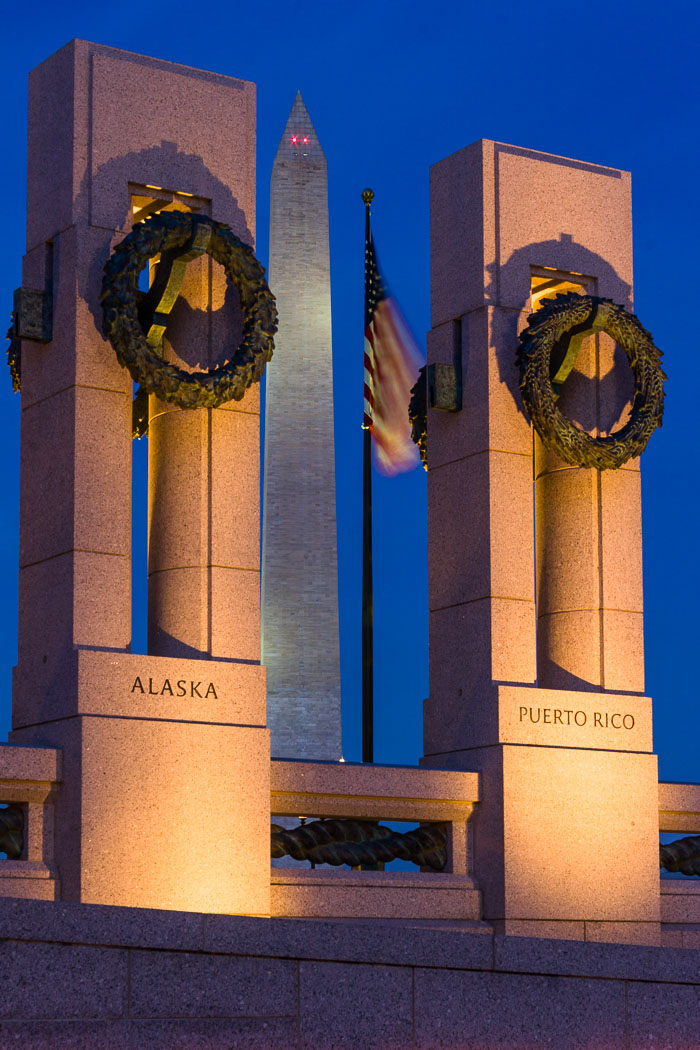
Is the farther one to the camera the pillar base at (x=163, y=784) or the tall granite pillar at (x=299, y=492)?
the tall granite pillar at (x=299, y=492)

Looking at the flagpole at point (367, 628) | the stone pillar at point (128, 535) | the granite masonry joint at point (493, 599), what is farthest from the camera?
the flagpole at point (367, 628)

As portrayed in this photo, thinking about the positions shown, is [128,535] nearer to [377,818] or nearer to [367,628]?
[377,818]

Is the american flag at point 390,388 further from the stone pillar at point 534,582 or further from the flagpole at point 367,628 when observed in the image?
the stone pillar at point 534,582

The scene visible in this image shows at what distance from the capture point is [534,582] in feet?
59.9

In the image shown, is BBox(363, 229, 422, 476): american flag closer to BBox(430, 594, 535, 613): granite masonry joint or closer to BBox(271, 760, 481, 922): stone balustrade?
BBox(430, 594, 535, 613): granite masonry joint

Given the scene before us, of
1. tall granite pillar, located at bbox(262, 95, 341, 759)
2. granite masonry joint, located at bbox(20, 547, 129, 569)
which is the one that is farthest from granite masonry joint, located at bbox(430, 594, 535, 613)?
tall granite pillar, located at bbox(262, 95, 341, 759)

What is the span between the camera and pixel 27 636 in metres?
16.3

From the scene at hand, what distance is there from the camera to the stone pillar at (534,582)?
57.7 feet

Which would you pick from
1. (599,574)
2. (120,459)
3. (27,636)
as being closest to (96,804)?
(27,636)

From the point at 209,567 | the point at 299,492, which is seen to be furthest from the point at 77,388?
the point at 299,492

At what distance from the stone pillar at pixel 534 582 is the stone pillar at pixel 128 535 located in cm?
243

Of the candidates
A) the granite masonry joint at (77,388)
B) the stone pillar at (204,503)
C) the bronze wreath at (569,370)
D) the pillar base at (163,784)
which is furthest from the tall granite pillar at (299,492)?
the pillar base at (163,784)

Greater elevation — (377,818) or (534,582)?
(534,582)

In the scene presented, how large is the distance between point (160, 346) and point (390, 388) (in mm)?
10895
